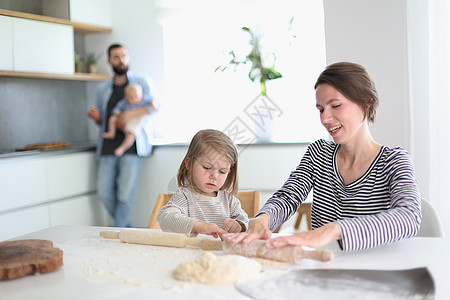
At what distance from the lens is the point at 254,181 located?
12.0ft

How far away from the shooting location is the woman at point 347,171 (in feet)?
4.81

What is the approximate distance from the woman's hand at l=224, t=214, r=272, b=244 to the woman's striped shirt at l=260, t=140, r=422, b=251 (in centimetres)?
13

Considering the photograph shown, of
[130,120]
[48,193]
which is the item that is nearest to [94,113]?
[130,120]

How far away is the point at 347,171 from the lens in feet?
5.41

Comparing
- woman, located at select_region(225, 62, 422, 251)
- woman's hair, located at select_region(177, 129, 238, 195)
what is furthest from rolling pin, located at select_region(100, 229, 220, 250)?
woman's hair, located at select_region(177, 129, 238, 195)

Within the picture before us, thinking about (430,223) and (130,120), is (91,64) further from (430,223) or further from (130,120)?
(430,223)

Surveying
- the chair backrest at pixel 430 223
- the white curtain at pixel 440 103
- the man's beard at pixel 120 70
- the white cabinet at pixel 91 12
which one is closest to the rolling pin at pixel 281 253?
the chair backrest at pixel 430 223

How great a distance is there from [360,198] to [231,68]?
2768mm

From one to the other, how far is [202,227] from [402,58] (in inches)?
71.6

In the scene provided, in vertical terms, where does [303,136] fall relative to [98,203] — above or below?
above

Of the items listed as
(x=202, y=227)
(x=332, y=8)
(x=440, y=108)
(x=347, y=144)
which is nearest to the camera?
(x=202, y=227)

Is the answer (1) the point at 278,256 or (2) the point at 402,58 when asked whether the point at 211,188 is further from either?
(2) the point at 402,58

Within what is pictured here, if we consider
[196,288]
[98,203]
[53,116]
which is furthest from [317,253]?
[53,116]

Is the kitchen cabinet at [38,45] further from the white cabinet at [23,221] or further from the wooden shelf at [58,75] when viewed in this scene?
the white cabinet at [23,221]
